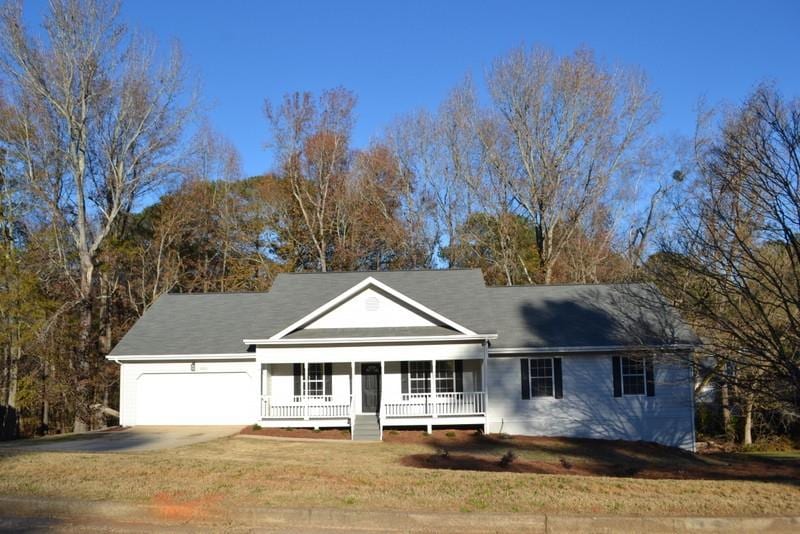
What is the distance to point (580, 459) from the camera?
1927 cm

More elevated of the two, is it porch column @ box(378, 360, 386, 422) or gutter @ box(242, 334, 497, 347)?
gutter @ box(242, 334, 497, 347)

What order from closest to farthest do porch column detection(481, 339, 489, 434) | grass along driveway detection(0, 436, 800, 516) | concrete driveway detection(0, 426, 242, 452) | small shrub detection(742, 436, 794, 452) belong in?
grass along driveway detection(0, 436, 800, 516) < concrete driveway detection(0, 426, 242, 452) < porch column detection(481, 339, 489, 434) < small shrub detection(742, 436, 794, 452)

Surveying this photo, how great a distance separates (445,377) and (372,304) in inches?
141

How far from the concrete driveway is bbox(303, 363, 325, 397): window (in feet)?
8.67

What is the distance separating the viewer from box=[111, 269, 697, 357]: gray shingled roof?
81.1 ft

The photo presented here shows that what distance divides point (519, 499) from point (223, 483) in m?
4.81

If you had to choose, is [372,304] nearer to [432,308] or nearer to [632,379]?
[432,308]

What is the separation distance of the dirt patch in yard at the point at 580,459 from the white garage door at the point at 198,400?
18.3 ft

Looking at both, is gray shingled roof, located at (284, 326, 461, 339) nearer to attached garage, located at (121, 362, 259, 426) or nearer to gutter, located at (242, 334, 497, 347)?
gutter, located at (242, 334, 497, 347)

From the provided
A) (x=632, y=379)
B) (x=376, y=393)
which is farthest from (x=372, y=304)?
(x=632, y=379)

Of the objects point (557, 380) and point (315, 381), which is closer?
point (557, 380)

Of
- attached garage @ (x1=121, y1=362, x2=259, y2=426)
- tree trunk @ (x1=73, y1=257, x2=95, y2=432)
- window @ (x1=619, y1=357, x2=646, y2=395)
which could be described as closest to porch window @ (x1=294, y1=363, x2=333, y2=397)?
attached garage @ (x1=121, y1=362, x2=259, y2=426)

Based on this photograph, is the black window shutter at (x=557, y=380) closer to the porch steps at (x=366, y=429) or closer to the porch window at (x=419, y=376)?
the porch window at (x=419, y=376)

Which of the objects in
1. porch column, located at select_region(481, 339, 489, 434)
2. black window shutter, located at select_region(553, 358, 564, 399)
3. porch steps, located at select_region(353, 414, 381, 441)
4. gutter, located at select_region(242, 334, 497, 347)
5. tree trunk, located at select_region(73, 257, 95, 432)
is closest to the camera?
porch steps, located at select_region(353, 414, 381, 441)
